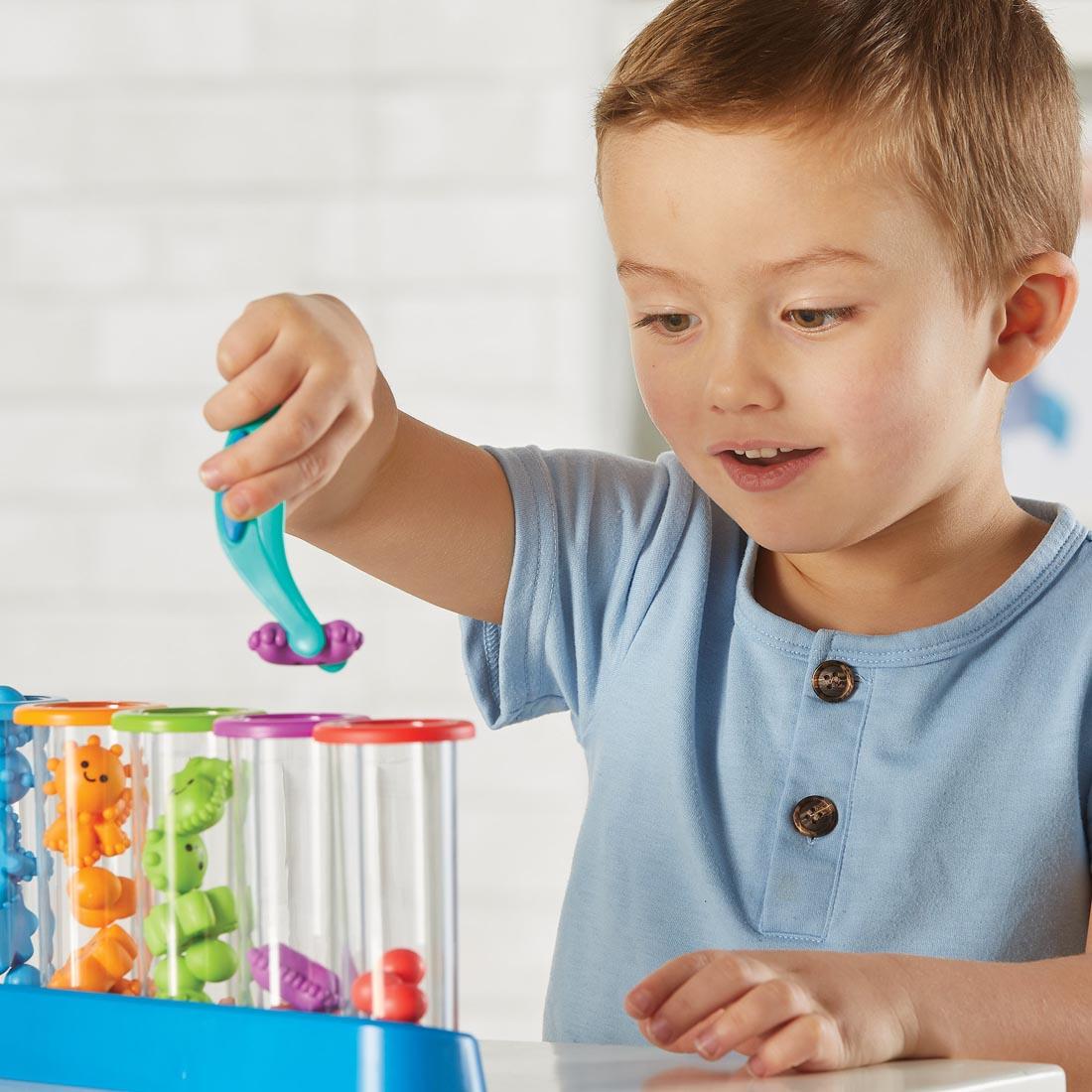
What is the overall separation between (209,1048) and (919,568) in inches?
22.3

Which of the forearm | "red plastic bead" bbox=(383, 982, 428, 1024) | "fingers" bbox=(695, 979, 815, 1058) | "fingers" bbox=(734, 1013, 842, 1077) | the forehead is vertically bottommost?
the forearm

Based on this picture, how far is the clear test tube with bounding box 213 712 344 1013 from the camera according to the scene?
0.51 meters

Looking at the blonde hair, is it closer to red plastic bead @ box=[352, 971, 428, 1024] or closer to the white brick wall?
red plastic bead @ box=[352, 971, 428, 1024]

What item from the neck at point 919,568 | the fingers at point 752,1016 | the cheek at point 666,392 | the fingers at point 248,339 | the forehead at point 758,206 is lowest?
the fingers at point 752,1016

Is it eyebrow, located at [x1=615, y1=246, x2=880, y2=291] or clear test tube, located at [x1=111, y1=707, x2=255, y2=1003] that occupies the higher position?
eyebrow, located at [x1=615, y1=246, x2=880, y2=291]

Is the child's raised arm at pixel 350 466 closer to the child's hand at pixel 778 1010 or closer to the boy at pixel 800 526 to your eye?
the boy at pixel 800 526

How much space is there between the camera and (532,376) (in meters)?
1.70

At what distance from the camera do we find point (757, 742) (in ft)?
3.03

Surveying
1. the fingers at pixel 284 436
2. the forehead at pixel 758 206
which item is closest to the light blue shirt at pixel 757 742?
the forehead at pixel 758 206

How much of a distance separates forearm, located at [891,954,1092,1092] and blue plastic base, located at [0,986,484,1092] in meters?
0.22

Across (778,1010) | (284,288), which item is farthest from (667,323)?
(284,288)

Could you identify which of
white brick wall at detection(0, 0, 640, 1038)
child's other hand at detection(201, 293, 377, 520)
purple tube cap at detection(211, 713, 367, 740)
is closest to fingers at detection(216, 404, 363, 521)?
child's other hand at detection(201, 293, 377, 520)

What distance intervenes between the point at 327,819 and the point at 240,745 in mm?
37

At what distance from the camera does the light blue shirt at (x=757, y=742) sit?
0.86m
